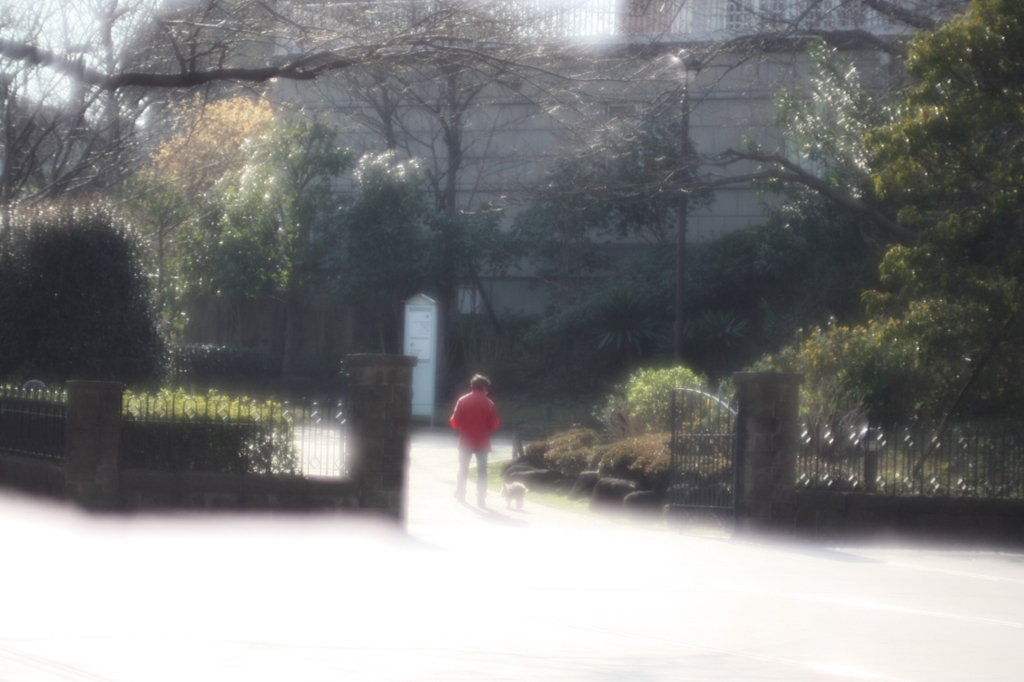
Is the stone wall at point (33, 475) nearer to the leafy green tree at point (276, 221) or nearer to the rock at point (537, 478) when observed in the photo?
the rock at point (537, 478)

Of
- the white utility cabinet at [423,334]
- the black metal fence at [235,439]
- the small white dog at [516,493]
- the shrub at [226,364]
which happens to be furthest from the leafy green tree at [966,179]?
the shrub at [226,364]

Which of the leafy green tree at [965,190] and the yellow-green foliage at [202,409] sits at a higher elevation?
the leafy green tree at [965,190]

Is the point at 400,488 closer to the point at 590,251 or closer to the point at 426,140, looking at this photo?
the point at 590,251

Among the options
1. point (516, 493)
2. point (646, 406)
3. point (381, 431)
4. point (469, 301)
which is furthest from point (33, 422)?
point (469, 301)

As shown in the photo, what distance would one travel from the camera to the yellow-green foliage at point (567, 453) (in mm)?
16578

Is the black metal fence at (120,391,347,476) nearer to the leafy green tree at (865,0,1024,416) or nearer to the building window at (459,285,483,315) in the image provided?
the leafy green tree at (865,0,1024,416)

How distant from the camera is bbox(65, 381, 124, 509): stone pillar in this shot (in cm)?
1171

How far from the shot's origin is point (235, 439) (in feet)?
39.4

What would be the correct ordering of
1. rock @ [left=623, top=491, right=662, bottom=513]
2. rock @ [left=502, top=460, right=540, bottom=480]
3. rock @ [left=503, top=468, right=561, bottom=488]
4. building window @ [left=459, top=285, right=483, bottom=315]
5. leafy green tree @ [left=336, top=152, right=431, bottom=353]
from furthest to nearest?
building window @ [left=459, top=285, right=483, bottom=315] → leafy green tree @ [left=336, top=152, right=431, bottom=353] → rock @ [left=502, top=460, right=540, bottom=480] → rock @ [left=503, top=468, right=561, bottom=488] → rock @ [left=623, top=491, right=662, bottom=513]

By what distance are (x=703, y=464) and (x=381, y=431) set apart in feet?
11.8

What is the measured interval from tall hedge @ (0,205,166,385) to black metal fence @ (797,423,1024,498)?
32.1 feet

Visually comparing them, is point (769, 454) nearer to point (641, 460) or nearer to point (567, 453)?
point (641, 460)

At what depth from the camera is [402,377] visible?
11.7 meters

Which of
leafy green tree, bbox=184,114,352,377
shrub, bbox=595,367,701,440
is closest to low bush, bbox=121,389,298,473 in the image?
shrub, bbox=595,367,701,440
